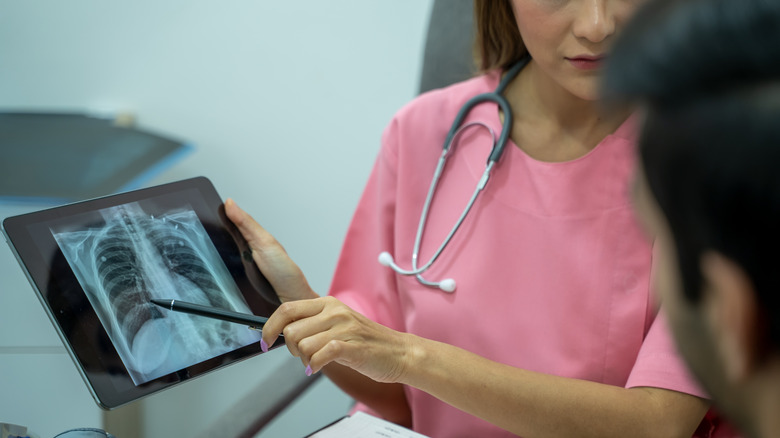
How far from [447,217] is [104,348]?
0.43 meters

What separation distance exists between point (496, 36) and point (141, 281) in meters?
0.55

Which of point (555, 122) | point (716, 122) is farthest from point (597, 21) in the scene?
point (716, 122)

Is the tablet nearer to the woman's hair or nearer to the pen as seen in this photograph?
the pen

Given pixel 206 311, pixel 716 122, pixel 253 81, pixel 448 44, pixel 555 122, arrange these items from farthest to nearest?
pixel 253 81 → pixel 448 44 → pixel 555 122 → pixel 206 311 → pixel 716 122

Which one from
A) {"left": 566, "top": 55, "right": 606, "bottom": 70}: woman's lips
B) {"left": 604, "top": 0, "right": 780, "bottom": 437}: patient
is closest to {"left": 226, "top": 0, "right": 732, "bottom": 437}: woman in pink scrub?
{"left": 566, "top": 55, "right": 606, "bottom": 70}: woman's lips

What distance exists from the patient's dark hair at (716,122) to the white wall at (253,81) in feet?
3.57

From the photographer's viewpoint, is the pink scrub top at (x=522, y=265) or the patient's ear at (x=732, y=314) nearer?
the patient's ear at (x=732, y=314)

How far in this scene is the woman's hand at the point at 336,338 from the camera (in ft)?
2.28

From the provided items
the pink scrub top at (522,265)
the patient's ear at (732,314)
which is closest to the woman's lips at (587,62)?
the pink scrub top at (522,265)

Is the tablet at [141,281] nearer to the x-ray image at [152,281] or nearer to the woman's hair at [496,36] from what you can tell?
the x-ray image at [152,281]

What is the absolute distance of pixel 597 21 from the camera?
776 mm

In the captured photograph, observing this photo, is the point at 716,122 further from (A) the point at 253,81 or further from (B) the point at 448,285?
(A) the point at 253,81

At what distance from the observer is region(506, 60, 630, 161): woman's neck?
91 centimetres

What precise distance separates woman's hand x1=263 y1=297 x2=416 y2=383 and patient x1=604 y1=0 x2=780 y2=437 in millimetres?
375
